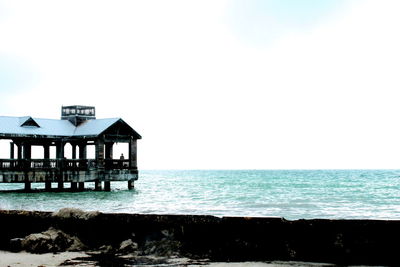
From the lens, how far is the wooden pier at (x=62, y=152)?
3875 cm

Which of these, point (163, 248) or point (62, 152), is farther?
point (62, 152)

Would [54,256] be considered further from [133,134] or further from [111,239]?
[133,134]

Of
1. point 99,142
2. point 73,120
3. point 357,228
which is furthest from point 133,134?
point 357,228

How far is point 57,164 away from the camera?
133 feet

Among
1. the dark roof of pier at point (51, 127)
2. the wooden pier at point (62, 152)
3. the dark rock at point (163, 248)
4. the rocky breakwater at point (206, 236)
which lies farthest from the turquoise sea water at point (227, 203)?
the dark rock at point (163, 248)

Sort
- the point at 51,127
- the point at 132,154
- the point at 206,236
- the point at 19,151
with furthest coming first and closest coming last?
the point at 132,154 < the point at 51,127 < the point at 19,151 < the point at 206,236

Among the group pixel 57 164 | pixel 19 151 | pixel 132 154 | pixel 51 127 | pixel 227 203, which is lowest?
pixel 227 203

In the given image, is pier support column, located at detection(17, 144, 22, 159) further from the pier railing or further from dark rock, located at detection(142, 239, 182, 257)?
dark rock, located at detection(142, 239, 182, 257)

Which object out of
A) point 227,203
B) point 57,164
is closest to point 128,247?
point 227,203

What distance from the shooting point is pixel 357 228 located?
29.8 ft

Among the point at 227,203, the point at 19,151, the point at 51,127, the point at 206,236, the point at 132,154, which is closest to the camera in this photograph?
the point at 206,236

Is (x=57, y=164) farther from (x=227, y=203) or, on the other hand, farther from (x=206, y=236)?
(x=206, y=236)

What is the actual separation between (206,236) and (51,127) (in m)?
34.6

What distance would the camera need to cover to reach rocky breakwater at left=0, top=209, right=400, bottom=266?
902 centimetres
